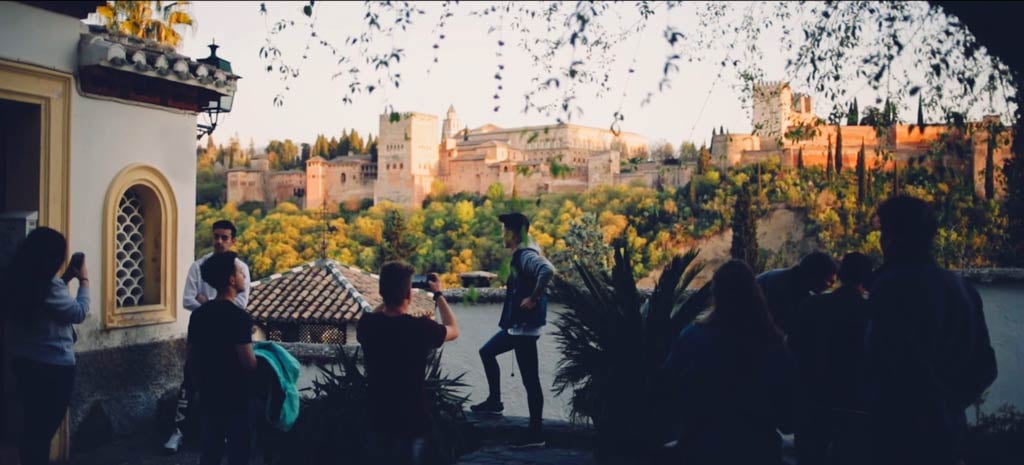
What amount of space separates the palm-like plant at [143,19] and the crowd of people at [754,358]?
175 cm

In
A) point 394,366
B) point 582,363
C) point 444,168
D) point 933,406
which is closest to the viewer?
point 933,406

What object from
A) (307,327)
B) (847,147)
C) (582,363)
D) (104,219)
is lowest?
(307,327)


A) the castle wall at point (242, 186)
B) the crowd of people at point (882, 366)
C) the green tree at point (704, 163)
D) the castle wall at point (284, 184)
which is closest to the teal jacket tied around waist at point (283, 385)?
the crowd of people at point (882, 366)

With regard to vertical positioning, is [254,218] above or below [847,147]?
below

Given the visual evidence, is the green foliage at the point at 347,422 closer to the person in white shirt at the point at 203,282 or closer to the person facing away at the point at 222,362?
the person facing away at the point at 222,362

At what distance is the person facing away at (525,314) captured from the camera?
505cm

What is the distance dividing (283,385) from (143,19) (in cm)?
1107

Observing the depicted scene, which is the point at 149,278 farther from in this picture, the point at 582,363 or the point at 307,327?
the point at 307,327

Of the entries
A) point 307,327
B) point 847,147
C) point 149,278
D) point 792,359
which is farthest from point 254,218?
point 792,359

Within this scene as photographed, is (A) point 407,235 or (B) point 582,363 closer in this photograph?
(B) point 582,363

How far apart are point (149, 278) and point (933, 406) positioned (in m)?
5.52

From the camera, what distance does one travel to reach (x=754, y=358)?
2.90 metres

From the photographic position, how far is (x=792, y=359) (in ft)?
9.73

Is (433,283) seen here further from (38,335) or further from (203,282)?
(203,282)
